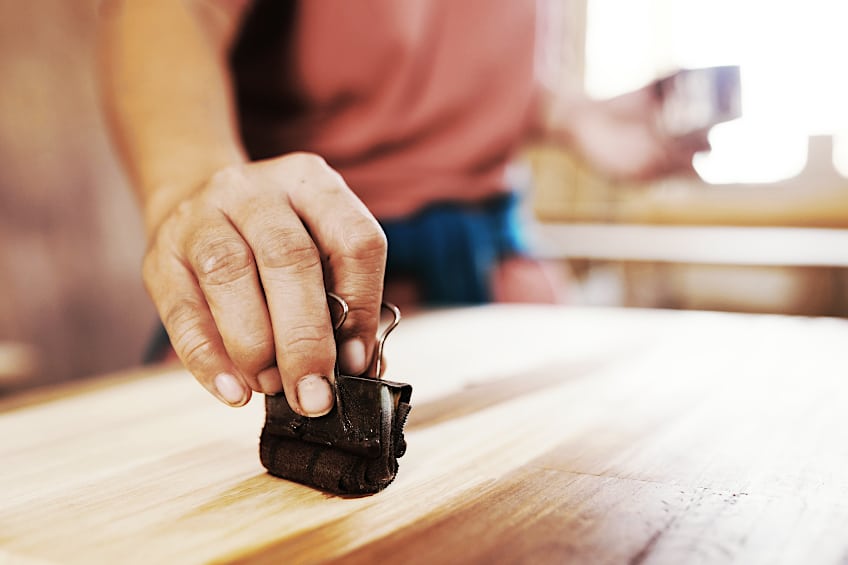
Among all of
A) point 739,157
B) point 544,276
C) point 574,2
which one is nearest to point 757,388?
point 544,276

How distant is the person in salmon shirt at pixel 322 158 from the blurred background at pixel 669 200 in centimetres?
111

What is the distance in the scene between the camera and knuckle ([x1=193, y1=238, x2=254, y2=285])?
489 millimetres

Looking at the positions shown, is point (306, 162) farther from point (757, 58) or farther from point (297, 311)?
point (757, 58)

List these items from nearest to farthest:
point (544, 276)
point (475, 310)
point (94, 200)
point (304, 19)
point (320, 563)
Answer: point (320, 563)
point (304, 19)
point (475, 310)
point (544, 276)
point (94, 200)

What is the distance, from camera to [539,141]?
1.69 metres

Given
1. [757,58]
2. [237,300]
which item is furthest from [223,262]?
[757,58]

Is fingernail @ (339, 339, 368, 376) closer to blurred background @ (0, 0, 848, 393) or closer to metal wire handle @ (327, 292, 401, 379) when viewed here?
metal wire handle @ (327, 292, 401, 379)

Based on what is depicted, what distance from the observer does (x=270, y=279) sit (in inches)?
19.0

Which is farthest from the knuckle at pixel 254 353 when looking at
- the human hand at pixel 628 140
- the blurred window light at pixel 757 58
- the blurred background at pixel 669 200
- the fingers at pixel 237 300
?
the blurred window light at pixel 757 58

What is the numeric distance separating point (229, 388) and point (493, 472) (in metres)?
0.18

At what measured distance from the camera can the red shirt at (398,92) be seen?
118 centimetres

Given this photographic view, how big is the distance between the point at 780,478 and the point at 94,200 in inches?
80.0

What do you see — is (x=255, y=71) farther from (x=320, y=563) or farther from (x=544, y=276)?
(x=320, y=563)

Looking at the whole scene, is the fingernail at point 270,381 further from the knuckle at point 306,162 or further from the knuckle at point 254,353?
the knuckle at point 306,162
